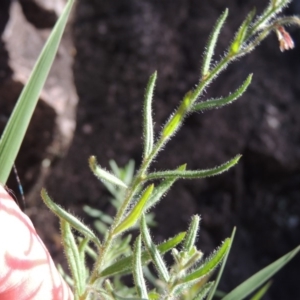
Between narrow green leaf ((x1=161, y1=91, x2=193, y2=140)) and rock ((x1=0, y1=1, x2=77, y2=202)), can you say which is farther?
rock ((x1=0, y1=1, x2=77, y2=202))

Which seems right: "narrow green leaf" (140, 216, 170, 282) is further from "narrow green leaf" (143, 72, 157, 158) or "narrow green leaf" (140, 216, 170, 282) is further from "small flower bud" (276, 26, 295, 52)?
"small flower bud" (276, 26, 295, 52)

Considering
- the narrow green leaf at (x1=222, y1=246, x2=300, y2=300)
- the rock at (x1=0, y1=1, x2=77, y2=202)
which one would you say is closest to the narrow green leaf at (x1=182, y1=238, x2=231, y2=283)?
the narrow green leaf at (x1=222, y1=246, x2=300, y2=300)

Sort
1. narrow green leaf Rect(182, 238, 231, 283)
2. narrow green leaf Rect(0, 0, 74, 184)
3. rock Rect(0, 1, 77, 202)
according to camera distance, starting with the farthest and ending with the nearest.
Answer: rock Rect(0, 1, 77, 202), narrow green leaf Rect(0, 0, 74, 184), narrow green leaf Rect(182, 238, 231, 283)

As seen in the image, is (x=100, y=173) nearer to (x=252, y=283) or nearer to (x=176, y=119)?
(x=176, y=119)

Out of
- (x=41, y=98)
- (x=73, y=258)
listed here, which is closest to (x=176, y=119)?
(x=73, y=258)

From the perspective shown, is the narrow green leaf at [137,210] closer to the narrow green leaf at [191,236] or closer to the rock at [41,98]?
the narrow green leaf at [191,236]

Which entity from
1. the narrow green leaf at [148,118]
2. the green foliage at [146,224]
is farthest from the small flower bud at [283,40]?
the narrow green leaf at [148,118]
